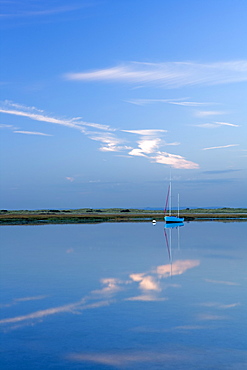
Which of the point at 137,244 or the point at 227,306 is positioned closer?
the point at 227,306

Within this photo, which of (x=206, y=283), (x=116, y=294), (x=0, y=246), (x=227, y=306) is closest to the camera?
(x=227, y=306)

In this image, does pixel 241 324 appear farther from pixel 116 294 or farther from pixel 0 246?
pixel 0 246

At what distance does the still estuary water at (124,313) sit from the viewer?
13914mm

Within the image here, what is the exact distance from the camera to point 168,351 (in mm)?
14414

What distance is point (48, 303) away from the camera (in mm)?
21328

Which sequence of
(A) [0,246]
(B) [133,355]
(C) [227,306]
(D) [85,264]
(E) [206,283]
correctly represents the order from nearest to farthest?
1. (B) [133,355]
2. (C) [227,306]
3. (E) [206,283]
4. (D) [85,264]
5. (A) [0,246]

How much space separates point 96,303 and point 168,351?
725cm

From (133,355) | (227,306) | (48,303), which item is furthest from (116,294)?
(133,355)

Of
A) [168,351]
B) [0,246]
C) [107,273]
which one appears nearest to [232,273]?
[107,273]

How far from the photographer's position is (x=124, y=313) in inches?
758

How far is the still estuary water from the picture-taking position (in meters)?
13.9

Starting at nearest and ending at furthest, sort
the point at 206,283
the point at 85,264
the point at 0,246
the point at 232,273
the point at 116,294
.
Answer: the point at 116,294
the point at 206,283
the point at 232,273
the point at 85,264
the point at 0,246

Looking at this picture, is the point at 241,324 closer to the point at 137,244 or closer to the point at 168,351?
the point at 168,351

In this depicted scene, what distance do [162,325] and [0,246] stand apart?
114ft
